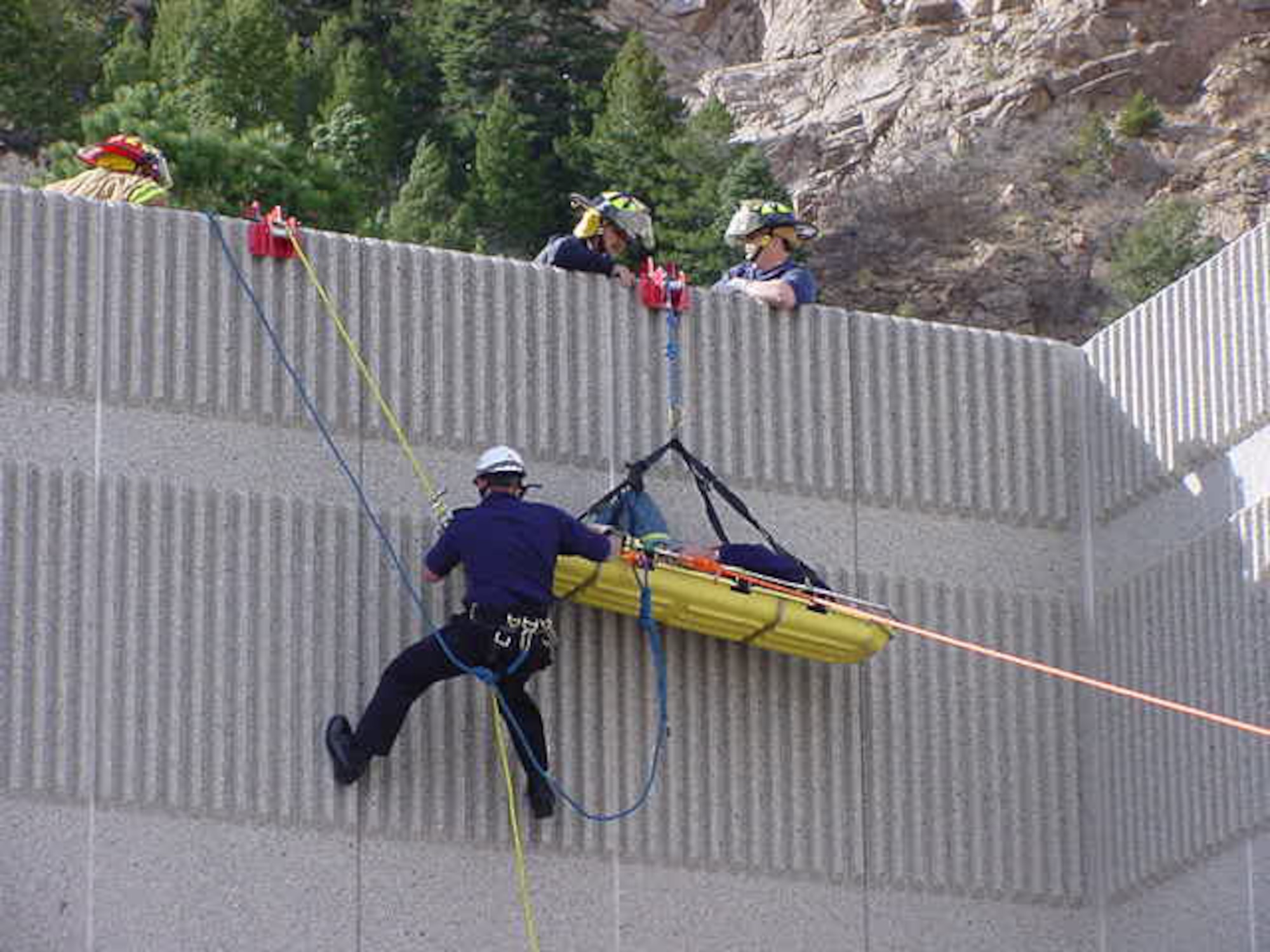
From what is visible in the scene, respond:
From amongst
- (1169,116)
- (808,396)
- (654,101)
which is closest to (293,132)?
(654,101)

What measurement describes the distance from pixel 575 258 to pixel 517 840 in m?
3.07

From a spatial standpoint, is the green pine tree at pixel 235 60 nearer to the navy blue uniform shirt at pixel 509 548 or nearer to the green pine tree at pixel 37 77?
the green pine tree at pixel 37 77

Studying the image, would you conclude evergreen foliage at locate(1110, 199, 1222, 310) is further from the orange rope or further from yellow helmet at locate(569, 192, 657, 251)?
the orange rope

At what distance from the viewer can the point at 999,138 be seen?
5344 centimetres

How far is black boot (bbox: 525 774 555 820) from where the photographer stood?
1452 cm

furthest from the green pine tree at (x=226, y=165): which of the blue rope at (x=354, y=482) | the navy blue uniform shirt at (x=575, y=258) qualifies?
the blue rope at (x=354, y=482)

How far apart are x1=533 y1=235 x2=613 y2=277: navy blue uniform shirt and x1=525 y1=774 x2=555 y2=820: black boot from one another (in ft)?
8.94

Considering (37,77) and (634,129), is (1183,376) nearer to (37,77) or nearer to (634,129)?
(634,129)

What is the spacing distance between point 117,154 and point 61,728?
10.4ft

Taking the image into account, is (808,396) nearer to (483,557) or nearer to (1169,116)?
(483,557)

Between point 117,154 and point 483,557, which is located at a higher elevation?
point 117,154

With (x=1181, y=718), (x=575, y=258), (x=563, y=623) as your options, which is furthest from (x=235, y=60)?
(x=1181, y=718)

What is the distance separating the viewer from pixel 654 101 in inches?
2036

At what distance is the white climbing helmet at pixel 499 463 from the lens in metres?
14.1
